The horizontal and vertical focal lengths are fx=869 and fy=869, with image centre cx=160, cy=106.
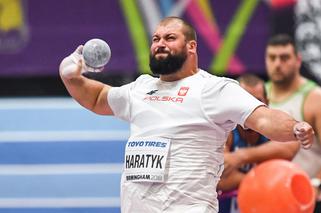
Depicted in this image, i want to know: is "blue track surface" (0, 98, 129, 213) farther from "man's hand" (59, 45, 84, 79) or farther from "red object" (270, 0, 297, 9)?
"man's hand" (59, 45, 84, 79)

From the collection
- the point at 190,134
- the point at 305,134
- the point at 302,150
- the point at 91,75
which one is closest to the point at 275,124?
the point at 305,134

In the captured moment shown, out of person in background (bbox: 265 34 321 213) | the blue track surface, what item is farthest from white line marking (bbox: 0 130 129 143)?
person in background (bbox: 265 34 321 213)

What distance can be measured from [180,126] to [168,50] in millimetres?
352

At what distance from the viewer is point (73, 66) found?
3.85 metres

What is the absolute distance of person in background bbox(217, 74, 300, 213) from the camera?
4598 mm

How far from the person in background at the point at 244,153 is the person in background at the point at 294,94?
35 cm

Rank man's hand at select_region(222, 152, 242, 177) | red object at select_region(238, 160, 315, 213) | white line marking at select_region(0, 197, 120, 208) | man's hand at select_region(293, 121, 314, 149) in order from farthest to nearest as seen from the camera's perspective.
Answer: white line marking at select_region(0, 197, 120, 208)
man's hand at select_region(222, 152, 242, 177)
red object at select_region(238, 160, 315, 213)
man's hand at select_region(293, 121, 314, 149)

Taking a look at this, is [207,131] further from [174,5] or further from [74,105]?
[74,105]

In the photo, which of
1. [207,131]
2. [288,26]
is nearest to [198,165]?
[207,131]

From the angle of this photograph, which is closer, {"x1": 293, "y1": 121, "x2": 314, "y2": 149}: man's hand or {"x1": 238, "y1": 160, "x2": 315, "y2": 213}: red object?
{"x1": 293, "y1": 121, "x2": 314, "y2": 149}: man's hand

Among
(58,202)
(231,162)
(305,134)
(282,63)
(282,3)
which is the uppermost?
(282,3)

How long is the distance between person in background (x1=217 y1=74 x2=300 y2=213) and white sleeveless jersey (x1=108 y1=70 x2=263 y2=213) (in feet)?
2.62

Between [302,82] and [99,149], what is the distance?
86.8 inches

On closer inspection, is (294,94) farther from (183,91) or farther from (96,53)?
(96,53)
